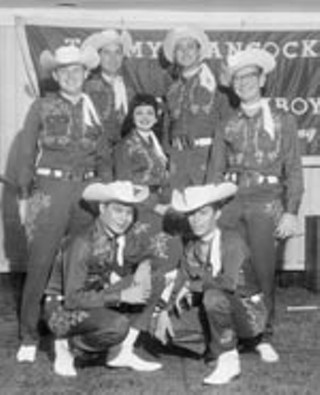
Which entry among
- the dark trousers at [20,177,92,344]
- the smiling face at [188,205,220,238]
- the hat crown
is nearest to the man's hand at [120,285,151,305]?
the smiling face at [188,205,220,238]

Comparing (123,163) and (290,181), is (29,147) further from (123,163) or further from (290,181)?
(290,181)

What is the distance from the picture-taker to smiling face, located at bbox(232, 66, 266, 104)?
20.1 ft

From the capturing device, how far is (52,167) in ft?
20.1

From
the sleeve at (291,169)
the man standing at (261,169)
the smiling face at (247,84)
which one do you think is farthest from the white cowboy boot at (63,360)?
A: the smiling face at (247,84)

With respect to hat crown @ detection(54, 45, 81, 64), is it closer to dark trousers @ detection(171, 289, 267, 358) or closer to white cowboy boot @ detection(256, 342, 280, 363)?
dark trousers @ detection(171, 289, 267, 358)

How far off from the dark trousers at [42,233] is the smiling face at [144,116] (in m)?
0.50

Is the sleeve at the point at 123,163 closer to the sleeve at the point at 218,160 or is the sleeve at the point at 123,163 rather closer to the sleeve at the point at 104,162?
the sleeve at the point at 104,162

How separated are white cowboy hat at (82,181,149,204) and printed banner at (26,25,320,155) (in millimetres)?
1742

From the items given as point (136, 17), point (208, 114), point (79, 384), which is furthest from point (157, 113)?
point (79, 384)

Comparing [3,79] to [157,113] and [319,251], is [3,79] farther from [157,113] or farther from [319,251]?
[319,251]

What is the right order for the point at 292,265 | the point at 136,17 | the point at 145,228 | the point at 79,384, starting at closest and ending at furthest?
the point at 79,384, the point at 145,228, the point at 136,17, the point at 292,265

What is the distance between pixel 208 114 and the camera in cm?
643

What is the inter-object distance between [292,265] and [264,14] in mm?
1878

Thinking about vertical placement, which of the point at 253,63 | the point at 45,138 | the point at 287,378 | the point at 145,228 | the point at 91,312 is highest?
the point at 253,63
